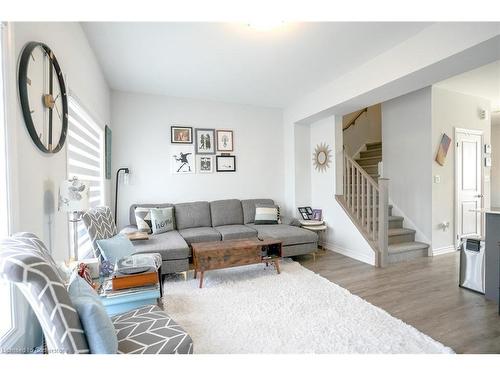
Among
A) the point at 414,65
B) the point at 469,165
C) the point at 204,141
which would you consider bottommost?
the point at 469,165

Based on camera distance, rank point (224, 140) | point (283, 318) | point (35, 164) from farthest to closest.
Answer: point (224, 140), point (283, 318), point (35, 164)

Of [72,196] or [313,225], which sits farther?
[313,225]

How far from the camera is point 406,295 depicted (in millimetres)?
2484

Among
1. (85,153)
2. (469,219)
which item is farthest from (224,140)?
(469,219)

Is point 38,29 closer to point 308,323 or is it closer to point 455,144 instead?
point 308,323

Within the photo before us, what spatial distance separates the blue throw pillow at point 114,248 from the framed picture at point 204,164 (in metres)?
2.12

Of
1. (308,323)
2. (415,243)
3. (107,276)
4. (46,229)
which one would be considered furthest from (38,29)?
(415,243)

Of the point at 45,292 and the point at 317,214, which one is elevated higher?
the point at 45,292

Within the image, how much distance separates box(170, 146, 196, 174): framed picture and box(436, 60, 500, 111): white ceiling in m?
4.06

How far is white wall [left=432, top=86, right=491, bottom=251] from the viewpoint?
153 inches

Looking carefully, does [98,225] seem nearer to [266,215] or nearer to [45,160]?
[45,160]

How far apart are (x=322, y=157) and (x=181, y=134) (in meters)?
2.44

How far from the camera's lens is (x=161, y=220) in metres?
3.58

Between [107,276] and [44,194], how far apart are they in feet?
2.54
